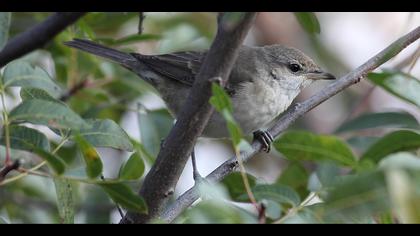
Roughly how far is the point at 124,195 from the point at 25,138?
0.45 metres

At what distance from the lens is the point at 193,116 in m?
2.18

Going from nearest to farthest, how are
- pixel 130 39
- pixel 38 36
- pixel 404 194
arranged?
1. pixel 404 194
2. pixel 38 36
3. pixel 130 39

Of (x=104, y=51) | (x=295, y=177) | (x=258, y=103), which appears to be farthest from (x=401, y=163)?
(x=104, y=51)

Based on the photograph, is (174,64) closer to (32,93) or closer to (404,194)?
(32,93)

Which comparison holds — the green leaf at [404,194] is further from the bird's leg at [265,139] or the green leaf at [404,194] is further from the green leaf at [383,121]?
the bird's leg at [265,139]

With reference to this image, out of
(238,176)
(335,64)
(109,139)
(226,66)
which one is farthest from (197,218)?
(335,64)

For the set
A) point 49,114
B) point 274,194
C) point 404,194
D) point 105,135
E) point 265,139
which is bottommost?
point 404,194

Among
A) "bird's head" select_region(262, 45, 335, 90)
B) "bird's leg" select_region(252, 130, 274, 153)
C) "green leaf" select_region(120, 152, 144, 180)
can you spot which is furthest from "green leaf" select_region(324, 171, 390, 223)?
"bird's head" select_region(262, 45, 335, 90)

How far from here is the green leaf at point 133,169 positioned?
2.08 metres

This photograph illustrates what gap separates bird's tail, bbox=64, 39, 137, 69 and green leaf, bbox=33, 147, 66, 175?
1914 mm
